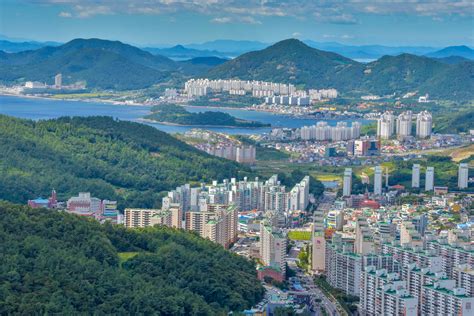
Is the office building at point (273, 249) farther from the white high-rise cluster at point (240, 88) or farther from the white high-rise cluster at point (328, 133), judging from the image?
the white high-rise cluster at point (240, 88)

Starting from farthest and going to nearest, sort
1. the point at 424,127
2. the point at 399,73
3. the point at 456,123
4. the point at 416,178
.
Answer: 1. the point at 399,73
2. the point at 456,123
3. the point at 424,127
4. the point at 416,178

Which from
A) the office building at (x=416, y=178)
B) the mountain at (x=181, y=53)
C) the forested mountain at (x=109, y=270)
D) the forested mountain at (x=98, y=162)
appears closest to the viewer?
A: the forested mountain at (x=109, y=270)

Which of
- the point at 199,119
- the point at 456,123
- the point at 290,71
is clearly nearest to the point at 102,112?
the point at 199,119

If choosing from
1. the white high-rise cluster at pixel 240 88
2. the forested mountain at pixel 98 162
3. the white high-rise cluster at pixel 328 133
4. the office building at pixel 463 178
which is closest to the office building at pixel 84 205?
the forested mountain at pixel 98 162

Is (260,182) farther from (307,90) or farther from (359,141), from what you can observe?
(307,90)

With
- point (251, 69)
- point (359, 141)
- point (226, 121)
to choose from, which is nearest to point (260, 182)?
point (359, 141)

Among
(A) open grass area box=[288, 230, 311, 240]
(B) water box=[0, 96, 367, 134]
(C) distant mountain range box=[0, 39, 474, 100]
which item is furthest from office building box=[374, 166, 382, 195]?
(C) distant mountain range box=[0, 39, 474, 100]

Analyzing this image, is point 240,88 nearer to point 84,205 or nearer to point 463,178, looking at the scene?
point 463,178
